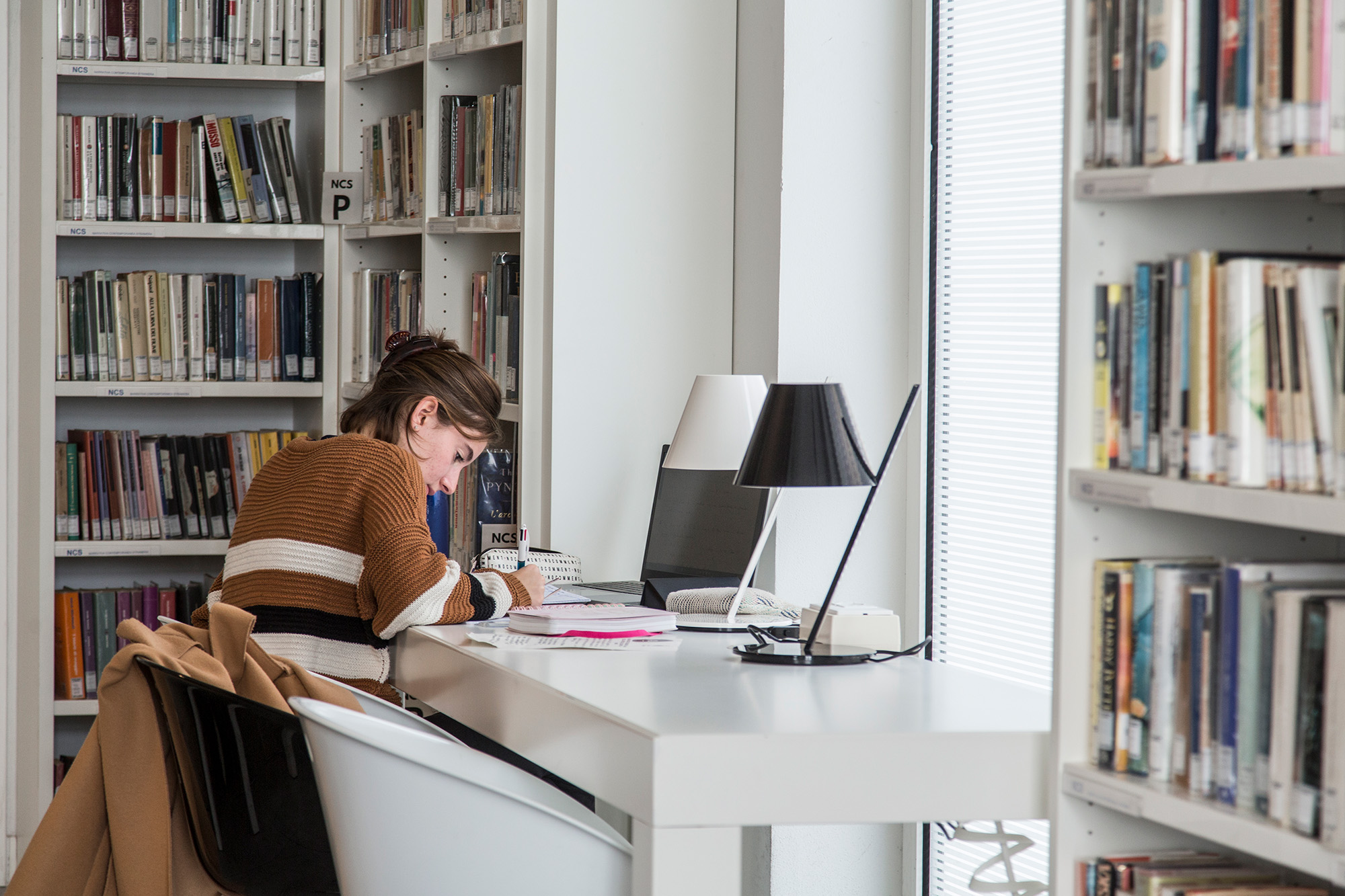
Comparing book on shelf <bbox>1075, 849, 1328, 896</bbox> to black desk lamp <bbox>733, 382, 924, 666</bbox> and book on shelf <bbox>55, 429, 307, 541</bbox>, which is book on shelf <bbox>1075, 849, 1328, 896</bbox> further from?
book on shelf <bbox>55, 429, 307, 541</bbox>

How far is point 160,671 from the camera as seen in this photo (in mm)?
1691

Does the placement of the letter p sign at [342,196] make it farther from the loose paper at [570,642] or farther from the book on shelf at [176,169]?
the loose paper at [570,642]

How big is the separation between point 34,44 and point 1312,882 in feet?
10.8

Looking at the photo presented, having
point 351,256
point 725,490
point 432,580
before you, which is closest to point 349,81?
point 351,256

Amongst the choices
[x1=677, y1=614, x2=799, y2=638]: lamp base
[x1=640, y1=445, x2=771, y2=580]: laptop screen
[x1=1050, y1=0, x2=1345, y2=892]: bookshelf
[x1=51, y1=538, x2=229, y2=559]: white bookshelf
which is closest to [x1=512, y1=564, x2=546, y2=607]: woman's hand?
[x1=677, y1=614, x2=799, y2=638]: lamp base

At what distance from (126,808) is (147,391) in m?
2.03

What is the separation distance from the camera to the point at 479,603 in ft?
7.32

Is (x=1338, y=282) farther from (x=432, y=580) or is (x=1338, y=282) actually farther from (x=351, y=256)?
(x=351, y=256)

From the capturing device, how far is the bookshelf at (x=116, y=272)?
11.2ft

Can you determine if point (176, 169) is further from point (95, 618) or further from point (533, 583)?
point (533, 583)

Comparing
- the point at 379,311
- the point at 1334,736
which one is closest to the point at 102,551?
the point at 379,311

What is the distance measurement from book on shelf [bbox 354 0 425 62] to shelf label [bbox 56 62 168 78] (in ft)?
1.64

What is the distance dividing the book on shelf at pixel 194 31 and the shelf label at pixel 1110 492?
2.75m

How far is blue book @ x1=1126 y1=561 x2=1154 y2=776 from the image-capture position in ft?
4.69
